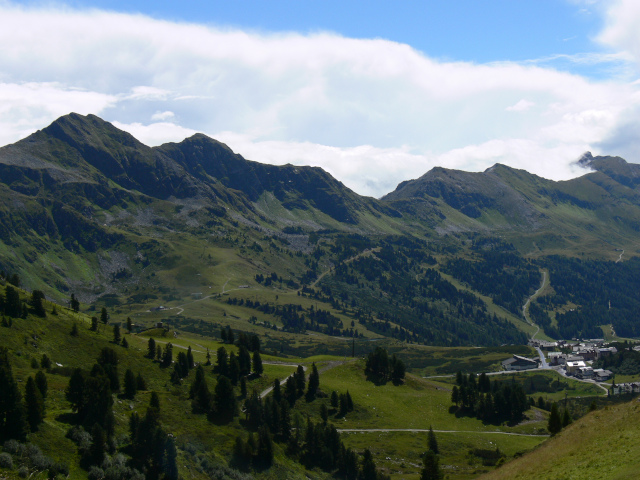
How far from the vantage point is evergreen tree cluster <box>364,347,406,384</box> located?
151375 millimetres

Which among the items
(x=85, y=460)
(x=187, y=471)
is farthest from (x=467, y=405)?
(x=85, y=460)

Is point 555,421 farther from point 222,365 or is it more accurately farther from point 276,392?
point 222,365

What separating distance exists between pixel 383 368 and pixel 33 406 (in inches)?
4243

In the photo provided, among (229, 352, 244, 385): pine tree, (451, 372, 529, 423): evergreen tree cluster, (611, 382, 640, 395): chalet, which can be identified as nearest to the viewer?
(229, 352, 244, 385): pine tree

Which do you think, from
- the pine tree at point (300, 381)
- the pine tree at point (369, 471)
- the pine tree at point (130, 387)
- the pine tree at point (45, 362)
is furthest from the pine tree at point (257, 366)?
the pine tree at point (45, 362)

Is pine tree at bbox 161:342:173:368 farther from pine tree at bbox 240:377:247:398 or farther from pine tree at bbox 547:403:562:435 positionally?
pine tree at bbox 547:403:562:435

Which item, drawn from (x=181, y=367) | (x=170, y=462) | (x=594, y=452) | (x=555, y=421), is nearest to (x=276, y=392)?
(x=181, y=367)

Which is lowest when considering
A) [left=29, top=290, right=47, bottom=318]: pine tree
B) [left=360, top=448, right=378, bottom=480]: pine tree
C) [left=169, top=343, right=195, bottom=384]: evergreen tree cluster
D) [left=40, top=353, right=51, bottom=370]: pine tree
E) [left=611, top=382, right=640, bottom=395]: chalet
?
[left=611, top=382, right=640, bottom=395]: chalet

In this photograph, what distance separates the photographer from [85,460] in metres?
60.0

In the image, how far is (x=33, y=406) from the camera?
61.1m

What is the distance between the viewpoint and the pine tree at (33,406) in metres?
60.7

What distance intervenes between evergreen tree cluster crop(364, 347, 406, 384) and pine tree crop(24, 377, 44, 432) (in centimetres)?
10281

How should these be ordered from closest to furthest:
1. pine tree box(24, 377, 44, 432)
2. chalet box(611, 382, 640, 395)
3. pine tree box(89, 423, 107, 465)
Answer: pine tree box(24, 377, 44, 432) < pine tree box(89, 423, 107, 465) < chalet box(611, 382, 640, 395)

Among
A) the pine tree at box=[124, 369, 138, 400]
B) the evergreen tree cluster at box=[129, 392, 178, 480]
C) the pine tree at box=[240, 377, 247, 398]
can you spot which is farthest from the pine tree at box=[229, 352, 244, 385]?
the evergreen tree cluster at box=[129, 392, 178, 480]
